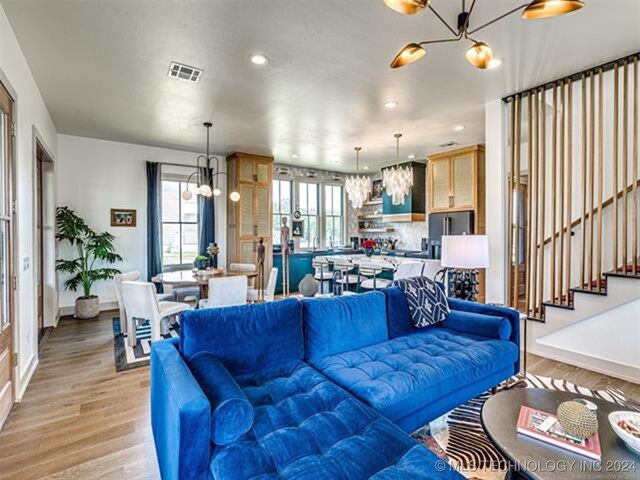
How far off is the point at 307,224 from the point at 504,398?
6.49m

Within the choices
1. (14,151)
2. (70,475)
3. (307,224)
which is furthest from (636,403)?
(307,224)

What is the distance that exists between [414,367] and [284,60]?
2.74m

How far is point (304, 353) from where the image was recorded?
7.49ft

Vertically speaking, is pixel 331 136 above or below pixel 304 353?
above

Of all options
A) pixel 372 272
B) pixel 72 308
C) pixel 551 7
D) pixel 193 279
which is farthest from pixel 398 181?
pixel 72 308

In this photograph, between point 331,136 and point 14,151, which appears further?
point 331,136

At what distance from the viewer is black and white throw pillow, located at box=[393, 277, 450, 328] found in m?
2.81

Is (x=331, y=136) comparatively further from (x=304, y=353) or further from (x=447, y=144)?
(x=304, y=353)

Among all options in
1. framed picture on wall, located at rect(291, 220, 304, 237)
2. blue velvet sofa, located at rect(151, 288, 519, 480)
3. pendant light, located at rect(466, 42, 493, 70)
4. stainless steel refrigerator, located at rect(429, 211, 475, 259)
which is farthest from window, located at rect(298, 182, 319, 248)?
pendant light, located at rect(466, 42, 493, 70)

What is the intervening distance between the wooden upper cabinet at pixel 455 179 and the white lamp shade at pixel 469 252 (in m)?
2.77

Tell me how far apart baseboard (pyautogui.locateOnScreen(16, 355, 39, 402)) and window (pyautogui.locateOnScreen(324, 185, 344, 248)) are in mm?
5977

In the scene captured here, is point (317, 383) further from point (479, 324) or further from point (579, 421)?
point (479, 324)

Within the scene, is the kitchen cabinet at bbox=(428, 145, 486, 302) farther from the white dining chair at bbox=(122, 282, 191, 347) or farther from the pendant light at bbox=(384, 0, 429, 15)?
the white dining chair at bbox=(122, 282, 191, 347)

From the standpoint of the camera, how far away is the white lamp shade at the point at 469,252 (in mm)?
2979
